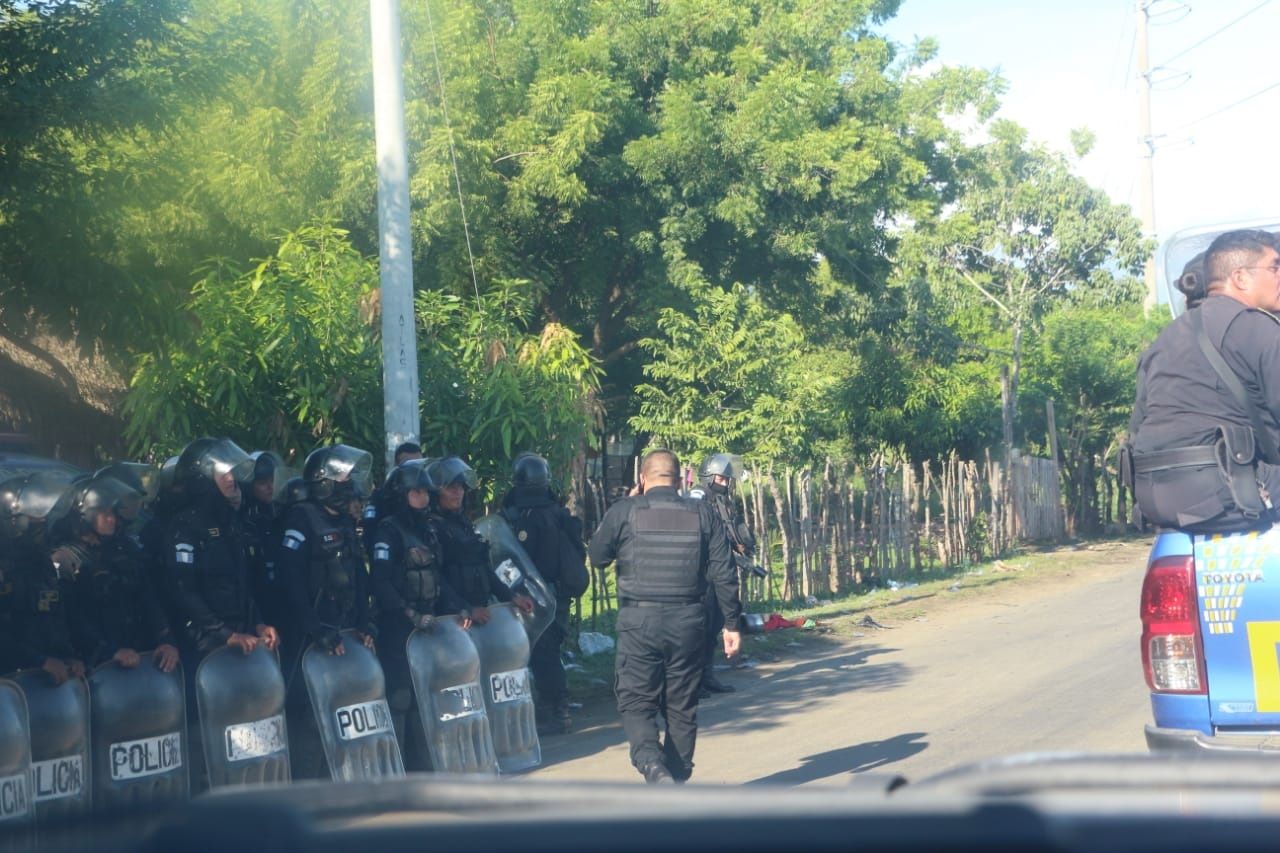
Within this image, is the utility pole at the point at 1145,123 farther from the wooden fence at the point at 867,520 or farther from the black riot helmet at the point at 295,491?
the black riot helmet at the point at 295,491

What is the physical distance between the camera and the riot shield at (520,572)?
9.06 metres

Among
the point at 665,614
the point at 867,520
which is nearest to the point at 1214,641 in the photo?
the point at 665,614

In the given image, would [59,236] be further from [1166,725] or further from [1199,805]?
[1199,805]

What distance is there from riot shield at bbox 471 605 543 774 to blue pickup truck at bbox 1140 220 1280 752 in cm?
443

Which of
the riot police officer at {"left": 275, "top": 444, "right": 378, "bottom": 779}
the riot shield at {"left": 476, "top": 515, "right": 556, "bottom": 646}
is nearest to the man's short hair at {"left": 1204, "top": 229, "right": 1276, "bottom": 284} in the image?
the riot police officer at {"left": 275, "top": 444, "right": 378, "bottom": 779}

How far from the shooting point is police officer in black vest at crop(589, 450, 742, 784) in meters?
6.86

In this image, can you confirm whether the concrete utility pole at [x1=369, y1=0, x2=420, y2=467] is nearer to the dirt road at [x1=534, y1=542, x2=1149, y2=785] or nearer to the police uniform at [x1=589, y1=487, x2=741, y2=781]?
the dirt road at [x1=534, y1=542, x2=1149, y2=785]

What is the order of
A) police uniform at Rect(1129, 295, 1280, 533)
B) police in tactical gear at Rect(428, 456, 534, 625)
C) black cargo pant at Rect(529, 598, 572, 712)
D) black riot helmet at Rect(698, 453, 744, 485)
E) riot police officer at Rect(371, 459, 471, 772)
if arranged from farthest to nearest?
black riot helmet at Rect(698, 453, 744, 485) < black cargo pant at Rect(529, 598, 572, 712) < police in tactical gear at Rect(428, 456, 534, 625) < riot police officer at Rect(371, 459, 471, 772) < police uniform at Rect(1129, 295, 1280, 533)

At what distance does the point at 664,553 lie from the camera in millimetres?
6910

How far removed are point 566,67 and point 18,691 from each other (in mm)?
14142

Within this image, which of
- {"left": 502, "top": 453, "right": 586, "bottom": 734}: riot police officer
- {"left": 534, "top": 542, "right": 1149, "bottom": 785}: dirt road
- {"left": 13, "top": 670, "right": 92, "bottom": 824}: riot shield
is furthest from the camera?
{"left": 502, "top": 453, "right": 586, "bottom": 734}: riot police officer

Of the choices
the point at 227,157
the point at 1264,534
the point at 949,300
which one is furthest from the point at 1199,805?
the point at 949,300

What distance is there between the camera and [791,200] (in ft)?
64.9

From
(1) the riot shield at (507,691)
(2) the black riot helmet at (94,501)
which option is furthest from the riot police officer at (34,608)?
(1) the riot shield at (507,691)
